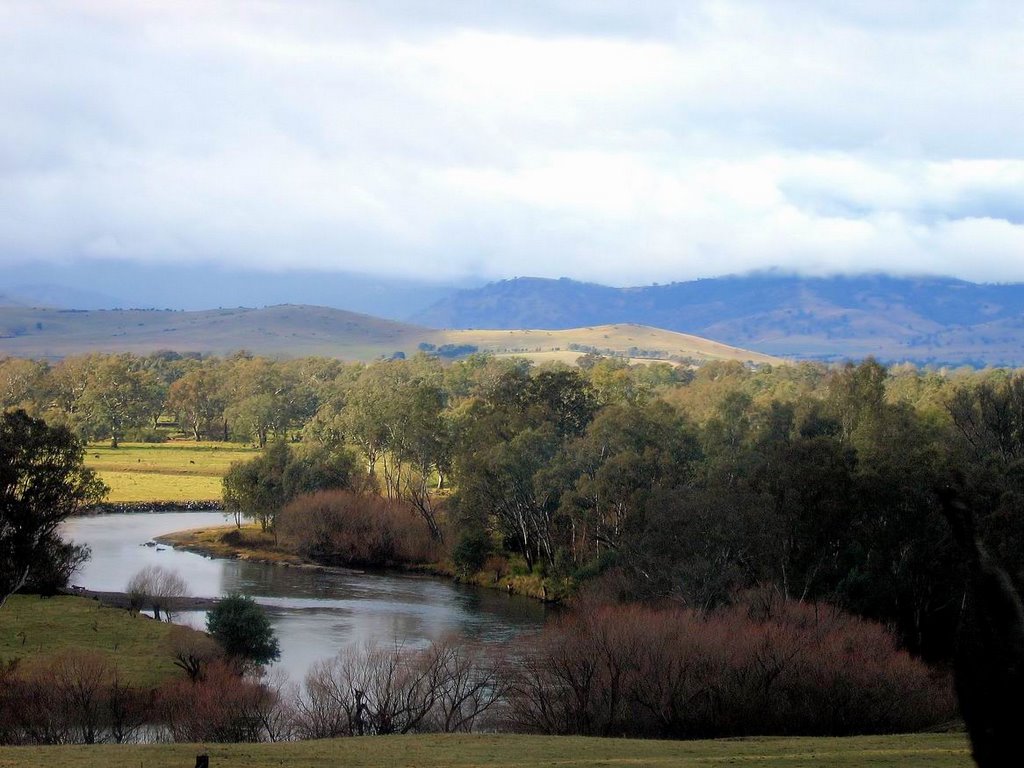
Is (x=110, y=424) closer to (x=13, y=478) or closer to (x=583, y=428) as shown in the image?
(x=583, y=428)

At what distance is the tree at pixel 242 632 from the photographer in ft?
154

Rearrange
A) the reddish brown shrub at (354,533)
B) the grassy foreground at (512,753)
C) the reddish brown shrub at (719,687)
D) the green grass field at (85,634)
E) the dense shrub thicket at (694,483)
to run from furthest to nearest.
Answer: the reddish brown shrub at (354,533) → the dense shrub thicket at (694,483) → the green grass field at (85,634) → the reddish brown shrub at (719,687) → the grassy foreground at (512,753)

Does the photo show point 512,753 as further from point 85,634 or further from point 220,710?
point 85,634

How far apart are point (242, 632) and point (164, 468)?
87575 millimetres

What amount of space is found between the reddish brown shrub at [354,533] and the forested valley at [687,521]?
17cm

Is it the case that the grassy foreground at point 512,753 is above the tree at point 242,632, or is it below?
above

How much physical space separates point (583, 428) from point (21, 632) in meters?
50.2

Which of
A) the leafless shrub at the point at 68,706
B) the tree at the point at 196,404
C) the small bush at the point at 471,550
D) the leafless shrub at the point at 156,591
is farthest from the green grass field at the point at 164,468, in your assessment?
the leafless shrub at the point at 68,706

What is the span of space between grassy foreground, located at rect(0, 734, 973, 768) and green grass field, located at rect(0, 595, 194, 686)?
1611 centimetres

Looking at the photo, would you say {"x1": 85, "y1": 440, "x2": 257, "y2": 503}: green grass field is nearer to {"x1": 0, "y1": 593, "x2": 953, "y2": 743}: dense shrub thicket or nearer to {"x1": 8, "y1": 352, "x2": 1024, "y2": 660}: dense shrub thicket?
{"x1": 8, "y1": 352, "x2": 1024, "y2": 660}: dense shrub thicket

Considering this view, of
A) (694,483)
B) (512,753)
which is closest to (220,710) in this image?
(512,753)

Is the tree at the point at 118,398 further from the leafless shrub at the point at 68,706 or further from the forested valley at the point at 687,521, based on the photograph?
the leafless shrub at the point at 68,706

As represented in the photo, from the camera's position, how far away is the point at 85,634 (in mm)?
49750

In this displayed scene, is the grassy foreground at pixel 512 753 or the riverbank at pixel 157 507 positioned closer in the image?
the grassy foreground at pixel 512 753
